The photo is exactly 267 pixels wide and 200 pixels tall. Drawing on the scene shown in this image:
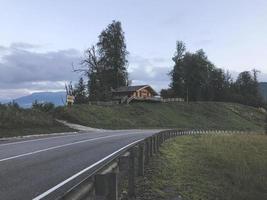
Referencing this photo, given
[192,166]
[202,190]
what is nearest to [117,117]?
[192,166]

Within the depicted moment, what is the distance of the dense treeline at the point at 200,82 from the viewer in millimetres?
142375

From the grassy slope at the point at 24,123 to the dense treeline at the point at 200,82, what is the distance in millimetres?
88601

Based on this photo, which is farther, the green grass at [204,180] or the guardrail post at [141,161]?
the guardrail post at [141,161]

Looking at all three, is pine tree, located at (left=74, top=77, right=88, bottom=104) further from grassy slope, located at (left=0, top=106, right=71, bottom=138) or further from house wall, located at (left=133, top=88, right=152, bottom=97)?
grassy slope, located at (left=0, top=106, right=71, bottom=138)

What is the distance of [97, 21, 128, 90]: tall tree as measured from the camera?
12269 cm

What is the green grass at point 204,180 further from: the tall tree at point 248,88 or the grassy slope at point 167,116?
the tall tree at point 248,88

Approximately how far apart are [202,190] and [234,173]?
176 inches

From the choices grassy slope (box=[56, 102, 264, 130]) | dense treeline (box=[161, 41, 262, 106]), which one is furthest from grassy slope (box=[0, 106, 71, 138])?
dense treeline (box=[161, 41, 262, 106])

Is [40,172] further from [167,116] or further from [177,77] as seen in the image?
[177,77]

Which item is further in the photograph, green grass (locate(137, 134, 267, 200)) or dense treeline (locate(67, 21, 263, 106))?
dense treeline (locate(67, 21, 263, 106))

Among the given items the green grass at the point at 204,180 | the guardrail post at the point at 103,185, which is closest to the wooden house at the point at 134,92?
the green grass at the point at 204,180

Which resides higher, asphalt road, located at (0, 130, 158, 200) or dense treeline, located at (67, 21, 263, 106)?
dense treeline, located at (67, 21, 263, 106)

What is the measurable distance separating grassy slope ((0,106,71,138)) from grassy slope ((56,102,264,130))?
16164 millimetres

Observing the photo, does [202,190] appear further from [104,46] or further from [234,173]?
[104,46]
